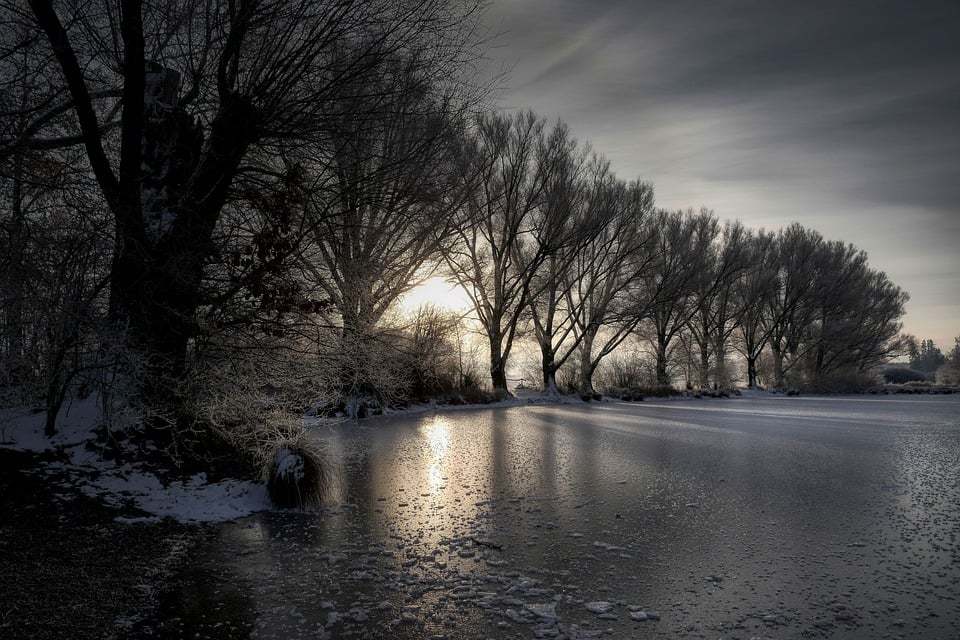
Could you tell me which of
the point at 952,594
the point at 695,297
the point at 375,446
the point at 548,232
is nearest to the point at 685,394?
the point at 695,297

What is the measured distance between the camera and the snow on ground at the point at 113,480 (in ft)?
17.0

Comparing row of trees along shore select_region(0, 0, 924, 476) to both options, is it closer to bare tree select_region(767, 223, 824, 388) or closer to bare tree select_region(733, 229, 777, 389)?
bare tree select_region(733, 229, 777, 389)

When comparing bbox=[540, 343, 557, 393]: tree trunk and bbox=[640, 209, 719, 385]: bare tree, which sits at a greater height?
bbox=[640, 209, 719, 385]: bare tree

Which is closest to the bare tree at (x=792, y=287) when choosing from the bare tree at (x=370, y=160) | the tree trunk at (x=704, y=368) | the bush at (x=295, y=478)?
the tree trunk at (x=704, y=368)

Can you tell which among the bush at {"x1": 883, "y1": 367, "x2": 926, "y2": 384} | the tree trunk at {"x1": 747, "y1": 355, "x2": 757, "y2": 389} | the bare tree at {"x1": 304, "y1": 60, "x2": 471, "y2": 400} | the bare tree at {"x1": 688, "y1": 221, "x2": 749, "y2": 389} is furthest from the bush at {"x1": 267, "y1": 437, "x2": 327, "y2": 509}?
the bush at {"x1": 883, "y1": 367, "x2": 926, "y2": 384}

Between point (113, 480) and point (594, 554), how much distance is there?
4343 mm

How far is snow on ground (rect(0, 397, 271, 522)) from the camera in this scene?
5168mm

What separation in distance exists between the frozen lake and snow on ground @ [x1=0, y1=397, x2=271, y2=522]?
19.9 inches

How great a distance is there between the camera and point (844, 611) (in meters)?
3.15

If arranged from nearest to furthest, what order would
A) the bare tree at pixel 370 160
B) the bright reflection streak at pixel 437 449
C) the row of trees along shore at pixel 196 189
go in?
the row of trees along shore at pixel 196 189 → the bare tree at pixel 370 160 → the bright reflection streak at pixel 437 449

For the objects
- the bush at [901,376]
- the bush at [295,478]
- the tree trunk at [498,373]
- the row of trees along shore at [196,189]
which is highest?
the row of trees along shore at [196,189]

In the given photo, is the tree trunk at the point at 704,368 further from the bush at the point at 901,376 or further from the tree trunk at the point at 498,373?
the bush at the point at 901,376

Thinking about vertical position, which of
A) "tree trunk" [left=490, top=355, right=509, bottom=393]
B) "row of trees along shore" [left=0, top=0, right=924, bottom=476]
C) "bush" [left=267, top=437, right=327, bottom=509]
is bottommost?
"bush" [left=267, top=437, right=327, bottom=509]

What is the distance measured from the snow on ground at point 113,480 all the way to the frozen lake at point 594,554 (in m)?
0.51
